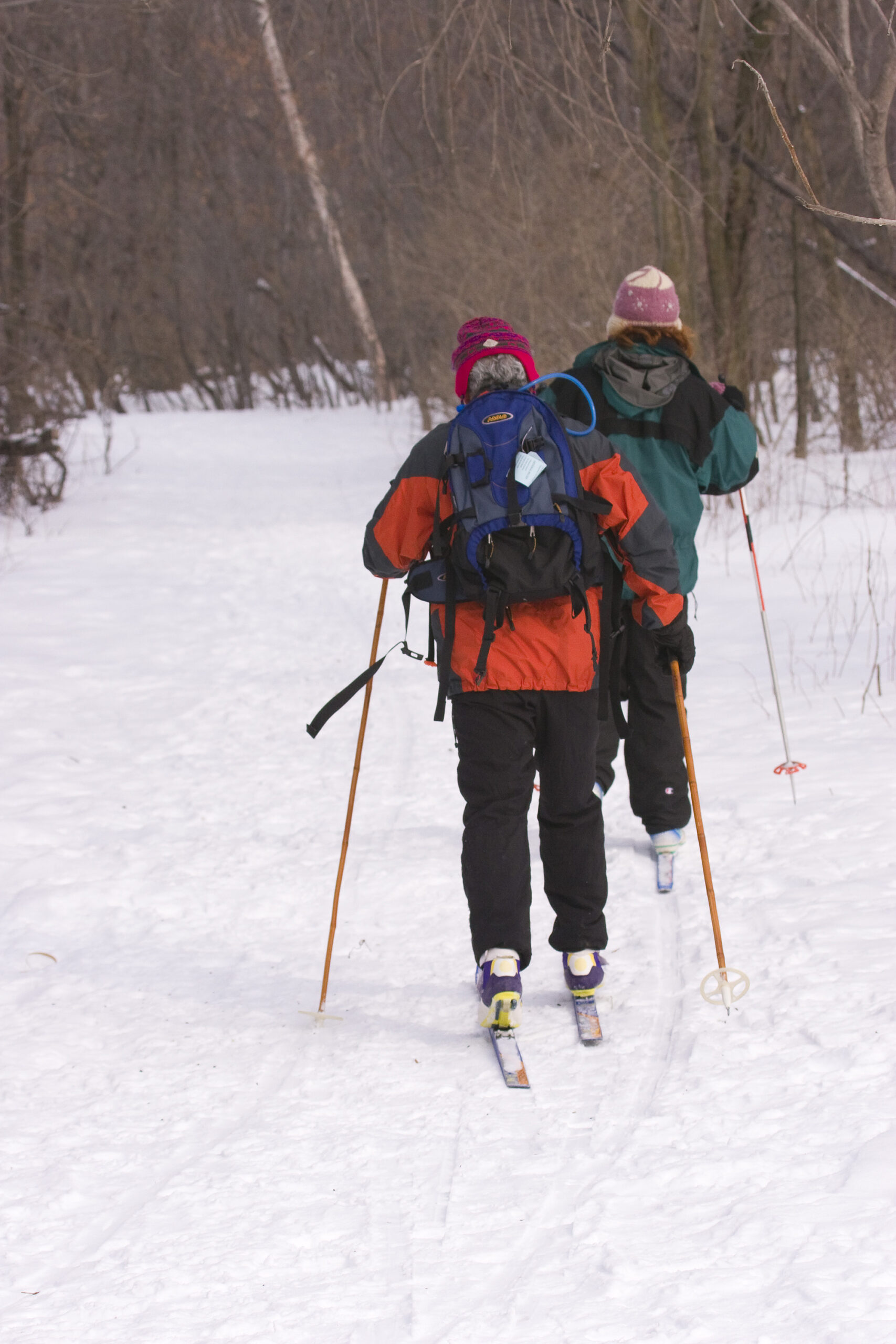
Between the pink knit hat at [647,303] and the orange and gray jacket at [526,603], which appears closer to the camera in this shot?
the orange and gray jacket at [526,603]

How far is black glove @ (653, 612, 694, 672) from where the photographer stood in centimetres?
363

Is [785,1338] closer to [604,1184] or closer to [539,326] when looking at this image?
[604,1184]

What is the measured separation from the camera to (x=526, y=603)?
308 centimetres

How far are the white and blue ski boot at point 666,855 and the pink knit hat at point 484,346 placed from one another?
1.79 metres

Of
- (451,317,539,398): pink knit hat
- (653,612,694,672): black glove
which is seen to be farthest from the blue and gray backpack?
(653,612,694,672): black glove

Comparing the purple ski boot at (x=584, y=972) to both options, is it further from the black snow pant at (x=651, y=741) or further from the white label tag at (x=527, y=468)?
the white label tag at (x=527, y=468)

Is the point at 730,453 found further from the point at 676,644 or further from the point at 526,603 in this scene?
the point at 526,603

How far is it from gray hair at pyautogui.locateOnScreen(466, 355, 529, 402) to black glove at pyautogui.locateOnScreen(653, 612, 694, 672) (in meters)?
0.82

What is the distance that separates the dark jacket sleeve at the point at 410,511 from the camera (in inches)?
122

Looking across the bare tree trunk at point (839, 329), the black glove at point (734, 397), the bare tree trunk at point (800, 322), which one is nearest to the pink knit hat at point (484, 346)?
the black glove at point (734, 397)

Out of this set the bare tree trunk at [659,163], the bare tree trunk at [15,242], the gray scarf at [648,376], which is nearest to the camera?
the gray scarf at [648,376]

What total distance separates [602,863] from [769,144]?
1289 cm

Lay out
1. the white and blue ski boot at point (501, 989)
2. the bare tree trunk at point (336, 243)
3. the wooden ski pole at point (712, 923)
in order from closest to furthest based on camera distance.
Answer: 1. the white and blue ski boot at point (501, 989)
2. the wooden ski pole at point (712, 923)
3. the bare tree trunk at point (336, 243)

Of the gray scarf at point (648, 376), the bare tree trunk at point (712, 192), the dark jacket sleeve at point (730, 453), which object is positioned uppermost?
the bare tree trunk at point (712, 192)
